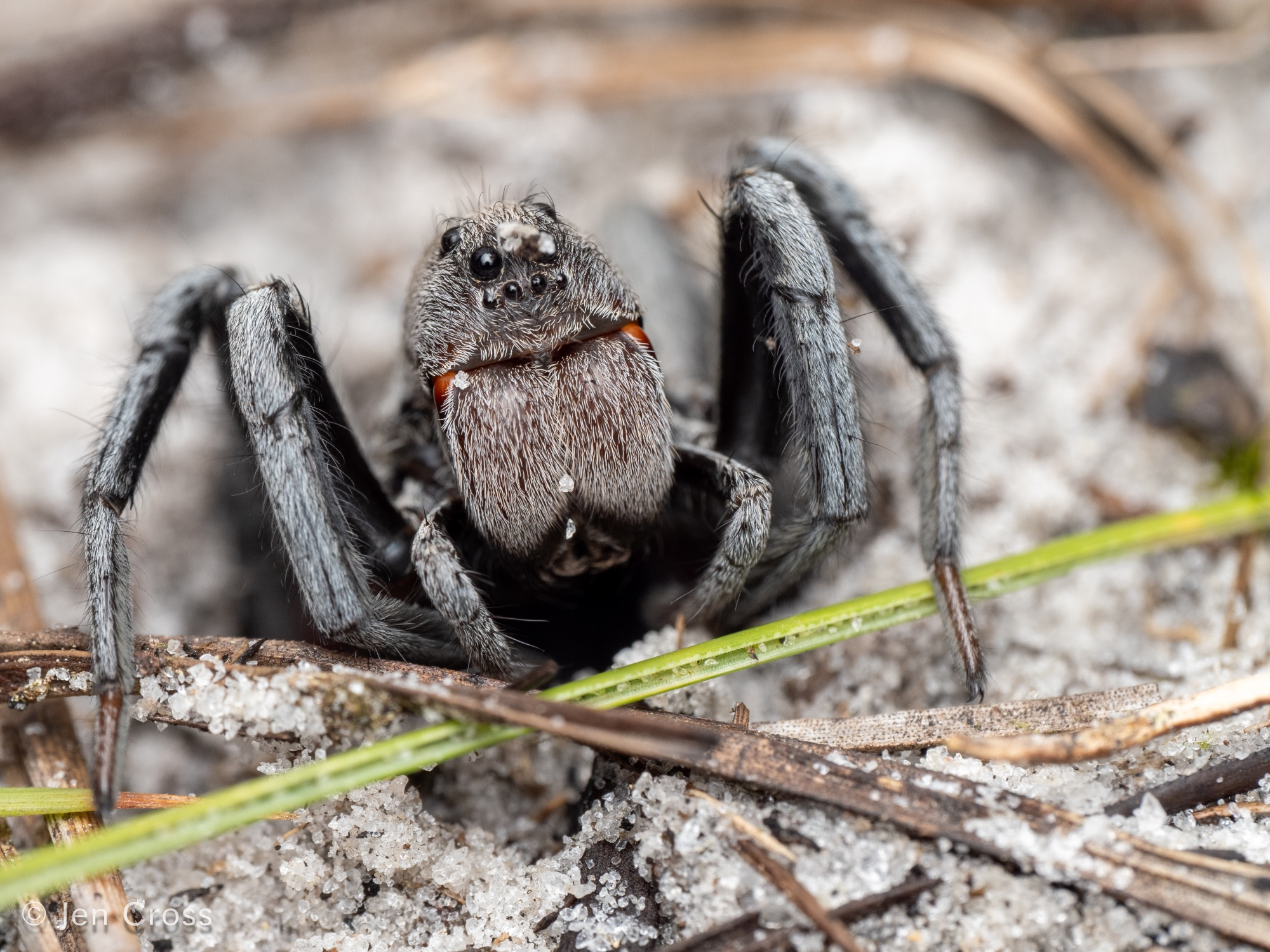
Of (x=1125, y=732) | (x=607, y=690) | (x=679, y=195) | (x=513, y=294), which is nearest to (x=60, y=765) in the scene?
(x=607, y=690)

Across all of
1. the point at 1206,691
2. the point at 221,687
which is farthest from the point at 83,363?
the point at 1206,691

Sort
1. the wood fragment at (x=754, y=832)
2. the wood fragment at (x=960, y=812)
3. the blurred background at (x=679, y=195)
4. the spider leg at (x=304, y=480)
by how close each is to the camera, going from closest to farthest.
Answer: the wood fragment at (x=960, y=812) < the wood fragment at (x=754, y=832) < the spider leg at (x=304, y=480) < the blurred background at (x=679, y=195)

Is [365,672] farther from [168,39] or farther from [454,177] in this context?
[168,39]

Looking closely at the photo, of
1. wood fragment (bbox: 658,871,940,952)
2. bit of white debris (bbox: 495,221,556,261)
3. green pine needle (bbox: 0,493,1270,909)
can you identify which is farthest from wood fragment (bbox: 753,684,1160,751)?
bit of white debris (bbox: 495,221,556,261)

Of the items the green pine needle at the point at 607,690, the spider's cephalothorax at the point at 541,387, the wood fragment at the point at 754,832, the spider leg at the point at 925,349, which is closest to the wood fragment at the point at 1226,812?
the spider leg at the point at 925,349

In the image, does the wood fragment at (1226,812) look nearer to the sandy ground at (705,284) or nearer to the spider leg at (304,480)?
the sandy ground at (705,284)

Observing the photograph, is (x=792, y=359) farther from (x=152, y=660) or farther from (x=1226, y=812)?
(x=152, y=660)

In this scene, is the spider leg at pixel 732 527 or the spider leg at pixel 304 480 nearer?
the spider leg at pixel 304 480

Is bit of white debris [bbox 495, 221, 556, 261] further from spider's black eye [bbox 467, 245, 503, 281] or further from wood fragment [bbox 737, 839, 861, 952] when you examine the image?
wood fragment [bbox 737, 839, 861, 952]
